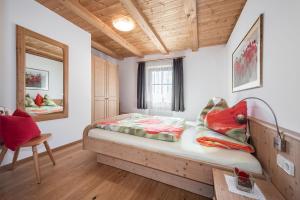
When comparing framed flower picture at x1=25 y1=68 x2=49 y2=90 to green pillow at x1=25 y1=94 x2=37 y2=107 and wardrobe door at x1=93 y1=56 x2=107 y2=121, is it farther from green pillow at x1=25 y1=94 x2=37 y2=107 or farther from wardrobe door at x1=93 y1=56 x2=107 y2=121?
wardrobe door at x1=93 y1=56 x2=107 y2=121

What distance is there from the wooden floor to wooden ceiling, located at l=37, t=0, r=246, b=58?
2517 millimetres

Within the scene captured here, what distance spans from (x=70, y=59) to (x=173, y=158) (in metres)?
2.73

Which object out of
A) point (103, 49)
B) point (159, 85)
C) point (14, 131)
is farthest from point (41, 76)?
point (159, 85)

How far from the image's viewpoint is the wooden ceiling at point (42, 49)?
6.59 feet

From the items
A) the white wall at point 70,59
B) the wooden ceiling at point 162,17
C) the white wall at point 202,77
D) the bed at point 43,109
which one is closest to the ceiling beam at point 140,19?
the wooden ceiling at point 162,17

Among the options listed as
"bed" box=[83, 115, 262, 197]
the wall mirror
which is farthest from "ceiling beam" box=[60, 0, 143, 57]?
"bed" box=[83, 115, 262, 197]

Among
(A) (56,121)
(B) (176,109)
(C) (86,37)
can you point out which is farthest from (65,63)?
(B) (176,109)

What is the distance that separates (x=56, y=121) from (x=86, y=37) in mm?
1999

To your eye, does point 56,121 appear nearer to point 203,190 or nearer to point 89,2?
point 89,2

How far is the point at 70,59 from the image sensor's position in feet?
8.61

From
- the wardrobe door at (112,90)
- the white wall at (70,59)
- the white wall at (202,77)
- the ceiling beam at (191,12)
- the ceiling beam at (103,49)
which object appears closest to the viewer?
the white wall at (70,59)

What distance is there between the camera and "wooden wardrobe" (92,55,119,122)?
3.41 meters

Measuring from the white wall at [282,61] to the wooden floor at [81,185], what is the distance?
3.70ft

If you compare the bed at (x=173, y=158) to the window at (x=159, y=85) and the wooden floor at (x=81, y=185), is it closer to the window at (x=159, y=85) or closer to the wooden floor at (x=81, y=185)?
the wooden floor at (x=81, y=185)
